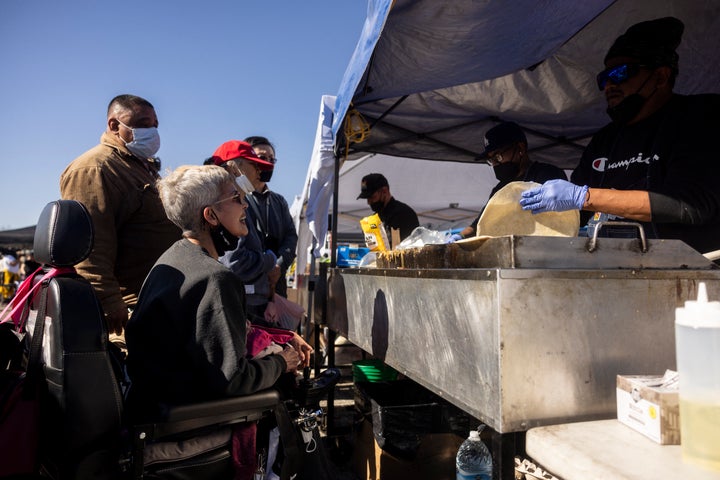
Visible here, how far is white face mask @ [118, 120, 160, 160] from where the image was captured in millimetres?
2624

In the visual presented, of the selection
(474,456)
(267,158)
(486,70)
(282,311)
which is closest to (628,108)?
(486,70)

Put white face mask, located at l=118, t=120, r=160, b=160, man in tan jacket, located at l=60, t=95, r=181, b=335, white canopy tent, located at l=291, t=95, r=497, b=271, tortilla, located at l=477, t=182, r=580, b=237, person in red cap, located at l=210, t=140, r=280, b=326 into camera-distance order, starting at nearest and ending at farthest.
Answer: tortilla, located at l=477, t=182, r=580, b=237, man in tan jacket, located at l=60, t=95, r=181, b=335, white face mask, located at l=118, t=120, r=160, b=160, person in red cap, located at l=210, t=140, r=280, b=326, white canopy tent, located at l=291, t=95, r=497, b=271

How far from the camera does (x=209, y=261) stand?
167cm

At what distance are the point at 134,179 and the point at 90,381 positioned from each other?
4.51ft

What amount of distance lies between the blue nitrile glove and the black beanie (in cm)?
84

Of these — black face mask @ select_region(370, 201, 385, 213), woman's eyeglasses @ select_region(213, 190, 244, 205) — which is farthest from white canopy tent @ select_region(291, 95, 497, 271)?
woman's eyeglasses @ select_region(213, 190, 244, 205)

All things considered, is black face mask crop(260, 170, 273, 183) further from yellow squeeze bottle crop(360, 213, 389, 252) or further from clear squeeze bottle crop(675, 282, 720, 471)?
clear squeeze bottle crop(675, 282, 720, 471)

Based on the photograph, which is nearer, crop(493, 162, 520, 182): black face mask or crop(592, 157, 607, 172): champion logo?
crop(592, 157, 607, 172): champion logo

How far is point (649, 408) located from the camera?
0.96 metres

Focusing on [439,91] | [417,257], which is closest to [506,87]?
[439,91]

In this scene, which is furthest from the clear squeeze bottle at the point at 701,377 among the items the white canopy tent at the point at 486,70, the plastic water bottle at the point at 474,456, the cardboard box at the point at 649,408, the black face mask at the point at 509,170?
the black face mask at the point at 509,170

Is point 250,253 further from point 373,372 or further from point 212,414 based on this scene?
point 212,414

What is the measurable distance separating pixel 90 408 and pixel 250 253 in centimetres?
148

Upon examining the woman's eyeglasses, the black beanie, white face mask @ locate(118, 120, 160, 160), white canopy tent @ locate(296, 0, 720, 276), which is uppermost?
white canopy tent @ locate(296, 0, 720, 276)
